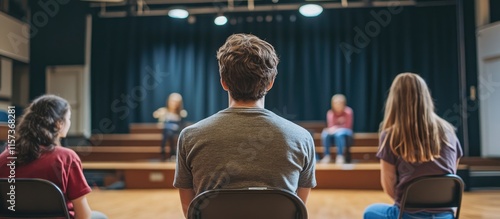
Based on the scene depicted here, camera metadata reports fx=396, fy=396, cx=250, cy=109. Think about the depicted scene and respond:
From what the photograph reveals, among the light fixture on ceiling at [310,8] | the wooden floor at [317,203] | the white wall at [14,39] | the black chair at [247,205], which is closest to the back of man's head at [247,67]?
the black chair at [247,205]

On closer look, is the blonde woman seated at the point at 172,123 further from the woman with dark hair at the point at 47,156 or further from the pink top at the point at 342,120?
the woman with dark hair at the point at 47,156

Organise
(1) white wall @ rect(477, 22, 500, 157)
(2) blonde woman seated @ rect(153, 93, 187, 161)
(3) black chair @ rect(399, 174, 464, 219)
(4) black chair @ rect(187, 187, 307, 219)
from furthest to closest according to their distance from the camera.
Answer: (2) blonde woman seated @ rect(153, 93, 187, 161) < (1) white wall @ rect(477, 22, 500, 157) < (3) black chair @ rect(399, 174, 464, 219) < (4) black chair @ rect(187, 187, 307, 219)

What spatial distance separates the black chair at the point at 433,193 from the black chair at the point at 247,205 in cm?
63

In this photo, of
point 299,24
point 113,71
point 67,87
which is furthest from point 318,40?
point 67,87

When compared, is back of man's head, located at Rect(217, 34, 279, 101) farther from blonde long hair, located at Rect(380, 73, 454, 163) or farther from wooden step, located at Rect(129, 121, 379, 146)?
wooden step, located at Rect(129, 121, 379, 146)

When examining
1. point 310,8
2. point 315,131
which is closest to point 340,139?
point 315,131

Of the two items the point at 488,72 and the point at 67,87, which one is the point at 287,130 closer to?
the point at 488,72

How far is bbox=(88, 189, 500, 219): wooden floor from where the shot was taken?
3395 mm

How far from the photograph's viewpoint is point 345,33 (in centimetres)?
792

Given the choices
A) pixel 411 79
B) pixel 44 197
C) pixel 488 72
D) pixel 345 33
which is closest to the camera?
pixel 44 197

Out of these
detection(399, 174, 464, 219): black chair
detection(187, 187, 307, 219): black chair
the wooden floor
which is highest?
detection(187, 187, 307, 219): black chair

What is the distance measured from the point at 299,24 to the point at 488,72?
350 centimetres

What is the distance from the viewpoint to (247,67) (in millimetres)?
985

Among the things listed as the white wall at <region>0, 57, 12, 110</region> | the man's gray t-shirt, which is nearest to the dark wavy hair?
the man's gray t-shirt
